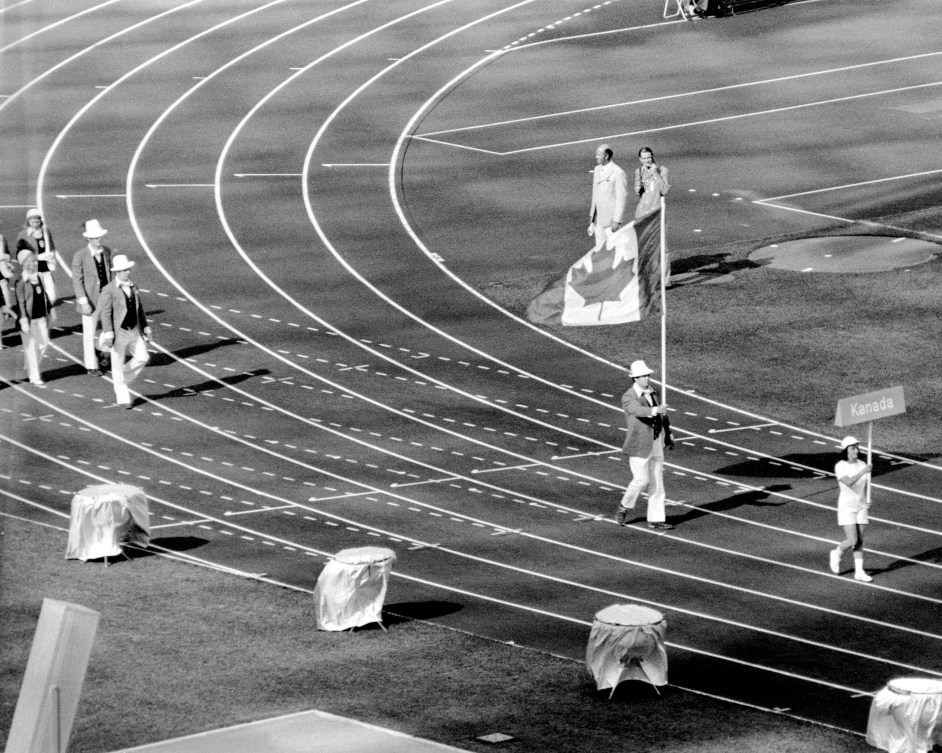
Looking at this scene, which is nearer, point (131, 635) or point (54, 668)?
point (54, 668)

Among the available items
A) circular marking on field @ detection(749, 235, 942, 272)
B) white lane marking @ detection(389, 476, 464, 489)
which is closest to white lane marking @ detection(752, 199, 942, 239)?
circular marking on field @ detection(749, 235, 942, 272)

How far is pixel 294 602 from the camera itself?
18344mm

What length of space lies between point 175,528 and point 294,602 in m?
2.76

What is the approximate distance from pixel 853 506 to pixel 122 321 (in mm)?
9560

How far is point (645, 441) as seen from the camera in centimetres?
2031

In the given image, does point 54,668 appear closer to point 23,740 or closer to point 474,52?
point 23,740

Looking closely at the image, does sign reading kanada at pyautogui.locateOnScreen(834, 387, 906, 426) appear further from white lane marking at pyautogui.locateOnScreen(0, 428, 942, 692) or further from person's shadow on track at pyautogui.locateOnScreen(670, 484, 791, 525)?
white lane marking at pyautogui.locateOnScreen(0, 428, 942, 692)

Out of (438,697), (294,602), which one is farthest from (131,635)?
(438,697)

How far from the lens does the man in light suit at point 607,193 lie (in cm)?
2673

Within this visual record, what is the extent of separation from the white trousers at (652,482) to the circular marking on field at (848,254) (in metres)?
10.3

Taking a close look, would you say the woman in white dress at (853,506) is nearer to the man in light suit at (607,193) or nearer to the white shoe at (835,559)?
the white shoe at (835,559)

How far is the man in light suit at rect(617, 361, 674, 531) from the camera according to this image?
20312 mm

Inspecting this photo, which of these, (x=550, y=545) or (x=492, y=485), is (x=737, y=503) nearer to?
(x=550, y=545)

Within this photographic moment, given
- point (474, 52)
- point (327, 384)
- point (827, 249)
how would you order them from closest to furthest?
point (327, 384) → point (827, 249) → point (474, 52)
